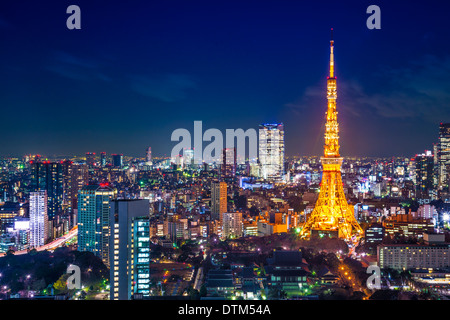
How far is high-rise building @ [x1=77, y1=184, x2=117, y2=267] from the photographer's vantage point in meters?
8.34

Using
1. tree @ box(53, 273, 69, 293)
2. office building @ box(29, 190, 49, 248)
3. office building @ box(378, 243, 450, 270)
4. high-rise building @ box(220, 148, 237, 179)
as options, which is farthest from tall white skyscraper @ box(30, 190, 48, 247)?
office building @ box(378, 243, 450, 270)

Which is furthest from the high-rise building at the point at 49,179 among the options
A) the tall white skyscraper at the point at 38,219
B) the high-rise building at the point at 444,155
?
the high-rise building at the point at 444,155

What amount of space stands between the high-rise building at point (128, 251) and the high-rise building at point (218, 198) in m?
7.45

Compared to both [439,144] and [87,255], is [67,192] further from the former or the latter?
[439,144]

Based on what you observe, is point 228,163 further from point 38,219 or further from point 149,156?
point 38,219

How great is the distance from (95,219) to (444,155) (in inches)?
367

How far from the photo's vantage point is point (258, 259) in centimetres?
752

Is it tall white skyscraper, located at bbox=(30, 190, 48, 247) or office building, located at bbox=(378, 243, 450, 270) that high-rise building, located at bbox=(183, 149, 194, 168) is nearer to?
tall white skyscraper, located at bbox=(30, 190, 48, 247)

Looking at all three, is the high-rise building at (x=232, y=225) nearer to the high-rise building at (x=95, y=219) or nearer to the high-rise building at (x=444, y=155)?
the high-rise building at (x=95, y=219)

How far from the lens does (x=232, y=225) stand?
11062mm

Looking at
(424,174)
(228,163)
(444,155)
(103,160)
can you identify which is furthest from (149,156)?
(424,174)
